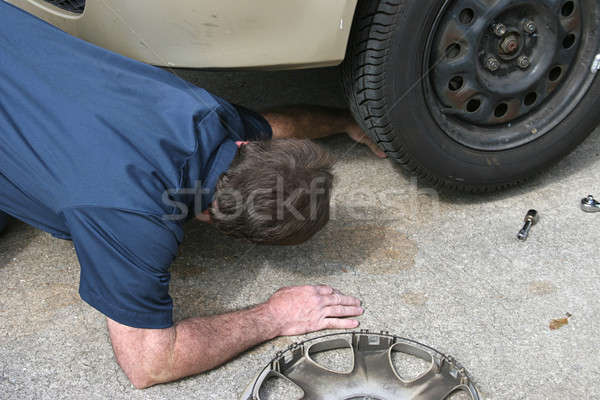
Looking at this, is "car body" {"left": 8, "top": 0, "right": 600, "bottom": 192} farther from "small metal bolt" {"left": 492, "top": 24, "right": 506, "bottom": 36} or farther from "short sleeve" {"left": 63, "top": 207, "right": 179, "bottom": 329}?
"short sleeve" {"left": 63, "top": 207, "right": 179, "bottom": 329}

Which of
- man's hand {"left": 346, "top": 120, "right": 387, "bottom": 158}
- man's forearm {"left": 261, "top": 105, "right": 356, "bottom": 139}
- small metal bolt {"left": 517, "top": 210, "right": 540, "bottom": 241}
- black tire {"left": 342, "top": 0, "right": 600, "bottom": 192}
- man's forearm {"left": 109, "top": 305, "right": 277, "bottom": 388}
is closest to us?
man's forearm {"left": 109, "top": 305, "right": 277, "bottom": 388}

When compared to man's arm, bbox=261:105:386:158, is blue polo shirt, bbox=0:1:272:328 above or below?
above

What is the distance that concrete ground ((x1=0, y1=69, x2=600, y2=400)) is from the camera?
180 centimetres

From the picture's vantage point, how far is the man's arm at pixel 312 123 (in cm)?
256

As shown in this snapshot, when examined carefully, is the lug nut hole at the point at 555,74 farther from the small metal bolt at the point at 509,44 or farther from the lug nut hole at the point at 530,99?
the small metal bolt at the point at 509,44

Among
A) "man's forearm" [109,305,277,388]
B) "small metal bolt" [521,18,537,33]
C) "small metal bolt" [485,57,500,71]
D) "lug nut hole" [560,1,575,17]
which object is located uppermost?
"lug nut hole" [560,1,575,17]

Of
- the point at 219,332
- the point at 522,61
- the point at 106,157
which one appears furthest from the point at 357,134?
the point at 106,157

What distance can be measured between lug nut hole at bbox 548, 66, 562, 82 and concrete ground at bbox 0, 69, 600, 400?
0.48 m

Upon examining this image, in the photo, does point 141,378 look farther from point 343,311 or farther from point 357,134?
point 357,134

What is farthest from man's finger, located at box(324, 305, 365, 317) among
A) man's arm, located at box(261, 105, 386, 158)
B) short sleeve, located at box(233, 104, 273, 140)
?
man's arm, located at box(261, 105, 386, 158)

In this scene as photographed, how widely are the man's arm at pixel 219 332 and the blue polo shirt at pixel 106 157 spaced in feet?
0.22

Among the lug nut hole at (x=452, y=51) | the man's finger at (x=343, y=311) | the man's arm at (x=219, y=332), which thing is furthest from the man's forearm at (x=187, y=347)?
the lug nut hole at (x=452, y=51)

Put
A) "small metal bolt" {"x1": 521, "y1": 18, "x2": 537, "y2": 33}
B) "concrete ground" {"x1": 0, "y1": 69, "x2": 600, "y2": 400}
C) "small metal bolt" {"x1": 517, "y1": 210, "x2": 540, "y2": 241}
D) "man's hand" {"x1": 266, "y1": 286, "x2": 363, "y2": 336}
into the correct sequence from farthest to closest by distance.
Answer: "small metal bolt" {"x1": 517, "y1": 210, "x2": 540, "y2": 241}
"small metal bolt" {"x1": 521, "y1": 18, "x2": 537, "y2": 33}
"man's hand" {"x1": 266, "y1": 286, "x2": 363, "y2": 336}
"concrete ground" {"x1": 0, "y1": 69, "x2": 600, "y2": 400}

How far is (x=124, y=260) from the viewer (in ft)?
5.23
